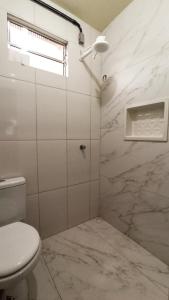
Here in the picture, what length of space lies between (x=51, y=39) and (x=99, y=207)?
188 centimetres

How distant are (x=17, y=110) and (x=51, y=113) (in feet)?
0.97

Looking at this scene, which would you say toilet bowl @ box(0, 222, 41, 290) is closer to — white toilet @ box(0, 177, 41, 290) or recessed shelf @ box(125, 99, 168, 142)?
white toilet @ box(0, 177, 41, 290)

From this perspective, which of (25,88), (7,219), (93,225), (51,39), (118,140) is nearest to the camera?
(7,219)

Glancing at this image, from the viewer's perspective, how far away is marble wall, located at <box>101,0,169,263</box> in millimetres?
1166

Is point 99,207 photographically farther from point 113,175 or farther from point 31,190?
point 31,190

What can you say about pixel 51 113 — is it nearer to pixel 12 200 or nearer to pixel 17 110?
pixel 17 110

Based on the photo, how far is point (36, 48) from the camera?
1374 mm

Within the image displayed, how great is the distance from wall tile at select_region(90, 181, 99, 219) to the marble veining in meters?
0.26

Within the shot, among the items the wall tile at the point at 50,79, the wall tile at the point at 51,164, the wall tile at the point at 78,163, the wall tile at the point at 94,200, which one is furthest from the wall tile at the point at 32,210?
the wall tile at the point at 50,79

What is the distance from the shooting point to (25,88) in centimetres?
125

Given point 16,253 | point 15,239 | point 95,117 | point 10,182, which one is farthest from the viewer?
point 95,117

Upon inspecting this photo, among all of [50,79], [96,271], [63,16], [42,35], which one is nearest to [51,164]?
[50,79]

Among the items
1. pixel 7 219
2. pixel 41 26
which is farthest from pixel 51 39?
pixel 7 219

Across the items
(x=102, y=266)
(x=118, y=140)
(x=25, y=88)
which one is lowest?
(x=102, y=266)
